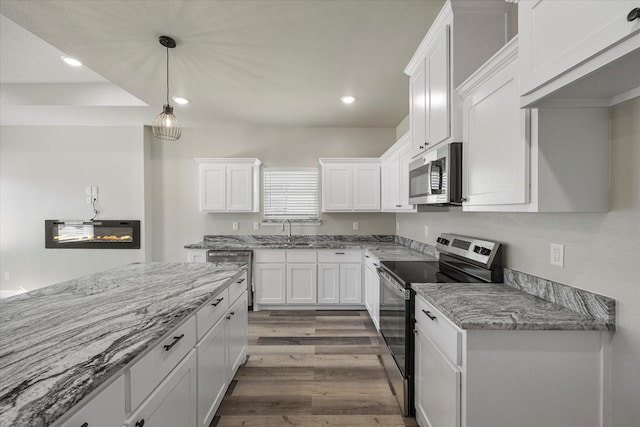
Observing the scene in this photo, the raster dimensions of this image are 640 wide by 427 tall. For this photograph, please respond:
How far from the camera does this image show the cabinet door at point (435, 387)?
1284mm

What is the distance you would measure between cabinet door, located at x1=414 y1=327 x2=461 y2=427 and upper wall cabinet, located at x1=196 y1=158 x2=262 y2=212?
3112 millimetres

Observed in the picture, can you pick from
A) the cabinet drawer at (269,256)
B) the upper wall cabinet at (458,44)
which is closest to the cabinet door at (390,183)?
the upper wall cabinet at (458,44)

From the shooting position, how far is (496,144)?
1381 millimetres

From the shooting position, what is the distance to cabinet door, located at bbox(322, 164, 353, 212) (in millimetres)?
4102

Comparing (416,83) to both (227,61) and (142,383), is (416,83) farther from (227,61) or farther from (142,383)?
(142,383)

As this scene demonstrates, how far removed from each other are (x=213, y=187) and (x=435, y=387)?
143 inches

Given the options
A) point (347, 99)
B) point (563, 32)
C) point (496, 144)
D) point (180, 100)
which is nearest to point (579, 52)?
point (563, 32)

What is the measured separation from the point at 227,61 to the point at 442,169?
2.05m

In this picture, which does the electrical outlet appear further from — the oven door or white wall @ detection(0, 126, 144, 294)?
white wall @ detection(0, 126, 144, 294)

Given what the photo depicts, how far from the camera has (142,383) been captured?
1024mm

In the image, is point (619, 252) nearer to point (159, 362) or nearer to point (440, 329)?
point (440, 329)

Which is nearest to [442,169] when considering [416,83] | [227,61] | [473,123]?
[473,123]

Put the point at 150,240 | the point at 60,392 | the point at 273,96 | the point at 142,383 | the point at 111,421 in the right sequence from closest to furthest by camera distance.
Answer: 1. the point at 60,392
2. the point at 111,421
3. the point at 142,383
4. the point at 273,96
5. the point at 150,240

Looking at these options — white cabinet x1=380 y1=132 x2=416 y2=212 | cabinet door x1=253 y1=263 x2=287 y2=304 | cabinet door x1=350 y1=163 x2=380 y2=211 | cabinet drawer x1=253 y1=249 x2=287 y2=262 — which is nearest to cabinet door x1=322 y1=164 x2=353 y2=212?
cabinet door x1=350 y1=163 x2=380 y2=211
